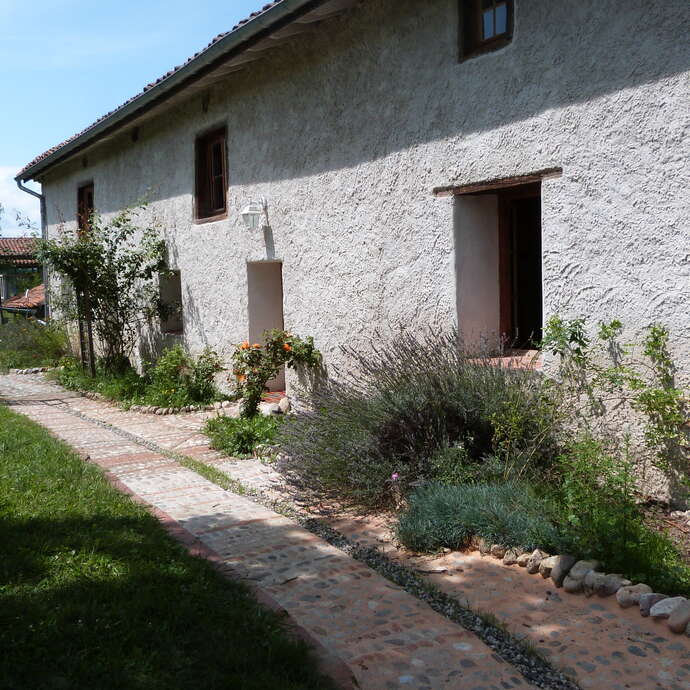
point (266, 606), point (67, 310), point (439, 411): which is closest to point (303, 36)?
point (439, 411)

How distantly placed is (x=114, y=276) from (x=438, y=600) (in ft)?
29.7

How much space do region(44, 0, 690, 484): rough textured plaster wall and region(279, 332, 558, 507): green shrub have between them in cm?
73

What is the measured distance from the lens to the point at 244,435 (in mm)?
7168

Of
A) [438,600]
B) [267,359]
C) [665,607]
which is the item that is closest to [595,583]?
[665,607]

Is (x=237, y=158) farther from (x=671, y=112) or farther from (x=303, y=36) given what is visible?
(x=671, y=112)

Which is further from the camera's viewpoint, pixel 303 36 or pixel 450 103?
pixel 303 36

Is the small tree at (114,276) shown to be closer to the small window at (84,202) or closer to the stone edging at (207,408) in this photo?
the stone edging at (207,408)

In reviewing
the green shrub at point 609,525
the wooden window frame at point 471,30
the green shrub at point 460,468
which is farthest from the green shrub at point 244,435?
the wooden window frame at point 471,30

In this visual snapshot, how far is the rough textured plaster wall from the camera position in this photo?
15.5 feet

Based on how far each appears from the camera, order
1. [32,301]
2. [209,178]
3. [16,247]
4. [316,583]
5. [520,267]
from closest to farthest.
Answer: [316,583] → [520,267] → [209,178] → [32,301] → [16,247]

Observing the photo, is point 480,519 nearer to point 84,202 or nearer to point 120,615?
point 120,615

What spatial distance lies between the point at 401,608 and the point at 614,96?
11.7 ft

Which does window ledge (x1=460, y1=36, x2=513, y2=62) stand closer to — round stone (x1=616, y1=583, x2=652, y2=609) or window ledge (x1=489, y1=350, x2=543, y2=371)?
window ledge (x1=489, y1=350, x2=543, y2=371)

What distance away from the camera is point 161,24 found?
857cm
